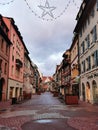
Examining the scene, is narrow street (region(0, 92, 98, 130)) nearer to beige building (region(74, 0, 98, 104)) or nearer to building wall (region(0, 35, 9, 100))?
beige building (region(74, 0, 98, 104))

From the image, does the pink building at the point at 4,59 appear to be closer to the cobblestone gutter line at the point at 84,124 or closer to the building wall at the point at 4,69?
the building wall at the point at 4,69

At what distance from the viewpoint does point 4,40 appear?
27.5 meters

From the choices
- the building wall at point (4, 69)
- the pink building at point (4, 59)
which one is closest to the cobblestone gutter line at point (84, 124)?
the pink building at point (4, 59)

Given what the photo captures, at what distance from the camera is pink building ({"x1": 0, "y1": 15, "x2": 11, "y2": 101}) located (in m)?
25.8

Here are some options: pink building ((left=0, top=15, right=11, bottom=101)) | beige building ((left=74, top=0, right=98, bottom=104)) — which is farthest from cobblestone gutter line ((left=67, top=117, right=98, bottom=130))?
pink building ((left=0, top=15, right=11, bottom=101))

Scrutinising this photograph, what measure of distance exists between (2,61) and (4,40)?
3.29m

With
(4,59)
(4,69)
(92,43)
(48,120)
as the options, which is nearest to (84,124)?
(48,120)

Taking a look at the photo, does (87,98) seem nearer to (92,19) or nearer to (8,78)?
(92,19)

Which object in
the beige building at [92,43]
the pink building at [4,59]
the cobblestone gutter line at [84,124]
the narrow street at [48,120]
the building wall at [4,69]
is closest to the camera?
the cobblestone gutter line at [84,124]

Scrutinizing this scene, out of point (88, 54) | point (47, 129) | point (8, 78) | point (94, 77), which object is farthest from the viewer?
point (8, 78)

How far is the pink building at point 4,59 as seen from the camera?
25.8 metres

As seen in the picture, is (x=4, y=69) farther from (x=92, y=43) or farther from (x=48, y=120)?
(x=48, y=120)

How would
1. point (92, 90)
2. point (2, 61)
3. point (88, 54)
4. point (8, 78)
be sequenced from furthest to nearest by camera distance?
point (8, 78) < point (2, 61) < point (88, 54) < point (92, 90)

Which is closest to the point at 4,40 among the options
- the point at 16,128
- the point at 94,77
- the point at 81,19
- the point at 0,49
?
the point at 0,49
